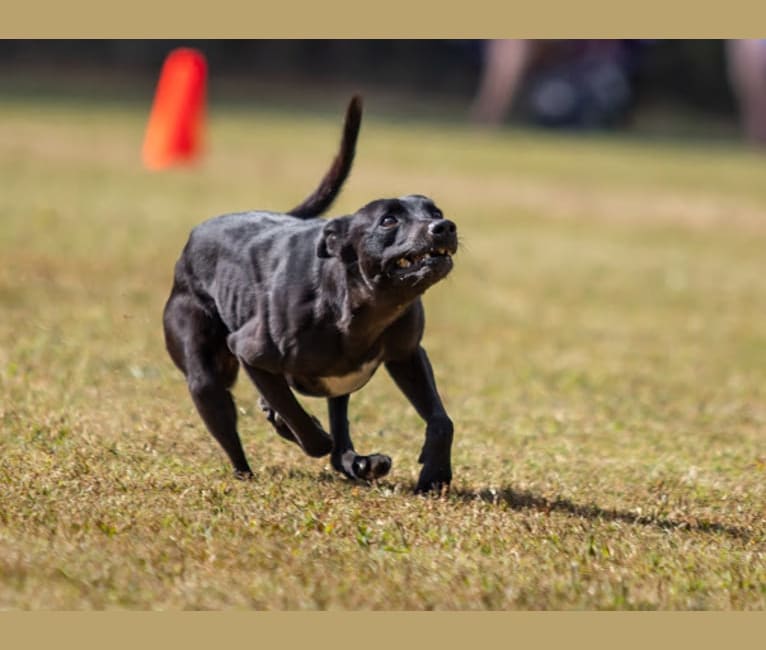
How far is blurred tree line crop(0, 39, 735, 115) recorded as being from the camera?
136 feet

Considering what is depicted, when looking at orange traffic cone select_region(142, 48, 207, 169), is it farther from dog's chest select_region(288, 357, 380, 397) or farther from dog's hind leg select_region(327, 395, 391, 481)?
dog's chest select_region(288, 357, 380, 397)

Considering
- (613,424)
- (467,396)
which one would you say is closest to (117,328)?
(467,396)

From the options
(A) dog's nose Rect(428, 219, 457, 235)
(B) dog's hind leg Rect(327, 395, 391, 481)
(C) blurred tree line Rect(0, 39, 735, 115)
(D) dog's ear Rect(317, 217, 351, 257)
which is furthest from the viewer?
(C) blurred tree line Rect(0, 39, 735, 115)

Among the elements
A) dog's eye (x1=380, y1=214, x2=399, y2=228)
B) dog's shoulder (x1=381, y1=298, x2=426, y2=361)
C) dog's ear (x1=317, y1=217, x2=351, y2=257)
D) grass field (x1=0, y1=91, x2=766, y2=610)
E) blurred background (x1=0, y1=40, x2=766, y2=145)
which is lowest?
grass field (x1=0, y1=91, x2=766, y2=610)

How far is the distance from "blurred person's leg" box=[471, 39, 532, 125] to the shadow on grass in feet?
98.4

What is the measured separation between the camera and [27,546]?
5461mm

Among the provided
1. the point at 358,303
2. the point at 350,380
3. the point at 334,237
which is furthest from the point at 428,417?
the point at 334,237

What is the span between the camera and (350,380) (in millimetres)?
6477

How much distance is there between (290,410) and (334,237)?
781 millimetres

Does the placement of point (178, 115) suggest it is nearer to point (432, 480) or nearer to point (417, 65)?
point (432, 480)

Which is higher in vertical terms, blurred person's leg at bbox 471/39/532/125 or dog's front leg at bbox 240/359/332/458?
blurred person's leg at bbox 471/39/532/125

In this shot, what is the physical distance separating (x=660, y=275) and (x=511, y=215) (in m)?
4.76

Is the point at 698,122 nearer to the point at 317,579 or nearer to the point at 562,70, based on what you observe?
the point at 562,70

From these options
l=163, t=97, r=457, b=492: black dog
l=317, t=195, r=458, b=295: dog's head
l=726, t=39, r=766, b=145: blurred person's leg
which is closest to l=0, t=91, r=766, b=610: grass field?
l=163, t=97, r=457, b=492: black dog
